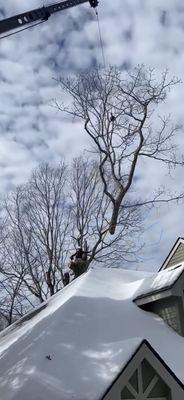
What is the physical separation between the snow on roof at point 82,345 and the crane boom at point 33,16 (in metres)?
6.80

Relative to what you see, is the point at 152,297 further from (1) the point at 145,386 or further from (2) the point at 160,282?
(1) the point at 145,386

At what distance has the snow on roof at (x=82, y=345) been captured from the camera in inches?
390

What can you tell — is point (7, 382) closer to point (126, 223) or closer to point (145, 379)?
point (145, 379)

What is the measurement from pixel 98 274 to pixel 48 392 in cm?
643

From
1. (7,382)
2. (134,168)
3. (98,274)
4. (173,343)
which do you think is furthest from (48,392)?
(134,168)

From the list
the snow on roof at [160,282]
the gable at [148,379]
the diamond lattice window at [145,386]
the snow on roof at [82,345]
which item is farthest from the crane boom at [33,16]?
the diamond lattice window at [145,386]

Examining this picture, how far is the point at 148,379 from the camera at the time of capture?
9.91 meters

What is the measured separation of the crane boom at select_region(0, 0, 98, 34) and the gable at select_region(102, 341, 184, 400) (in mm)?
8274

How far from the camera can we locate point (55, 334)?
12.0 metres

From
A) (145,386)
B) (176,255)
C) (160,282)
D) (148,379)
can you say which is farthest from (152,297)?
(176,255)

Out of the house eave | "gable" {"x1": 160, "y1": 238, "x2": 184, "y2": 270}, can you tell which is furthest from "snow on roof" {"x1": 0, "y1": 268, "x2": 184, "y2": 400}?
"gable" {"x1": 160, "y1": 238, "x2": 184, "y2": 270}

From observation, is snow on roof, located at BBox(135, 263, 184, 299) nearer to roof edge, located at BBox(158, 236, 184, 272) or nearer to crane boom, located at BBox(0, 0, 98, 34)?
roof edge, located at BBox(158, 236, 184, 272)

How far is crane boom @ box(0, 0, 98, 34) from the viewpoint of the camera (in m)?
13.7

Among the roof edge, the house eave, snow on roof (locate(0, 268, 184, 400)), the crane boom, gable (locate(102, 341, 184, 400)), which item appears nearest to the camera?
gable (locate(102, 341, 184, 400))
